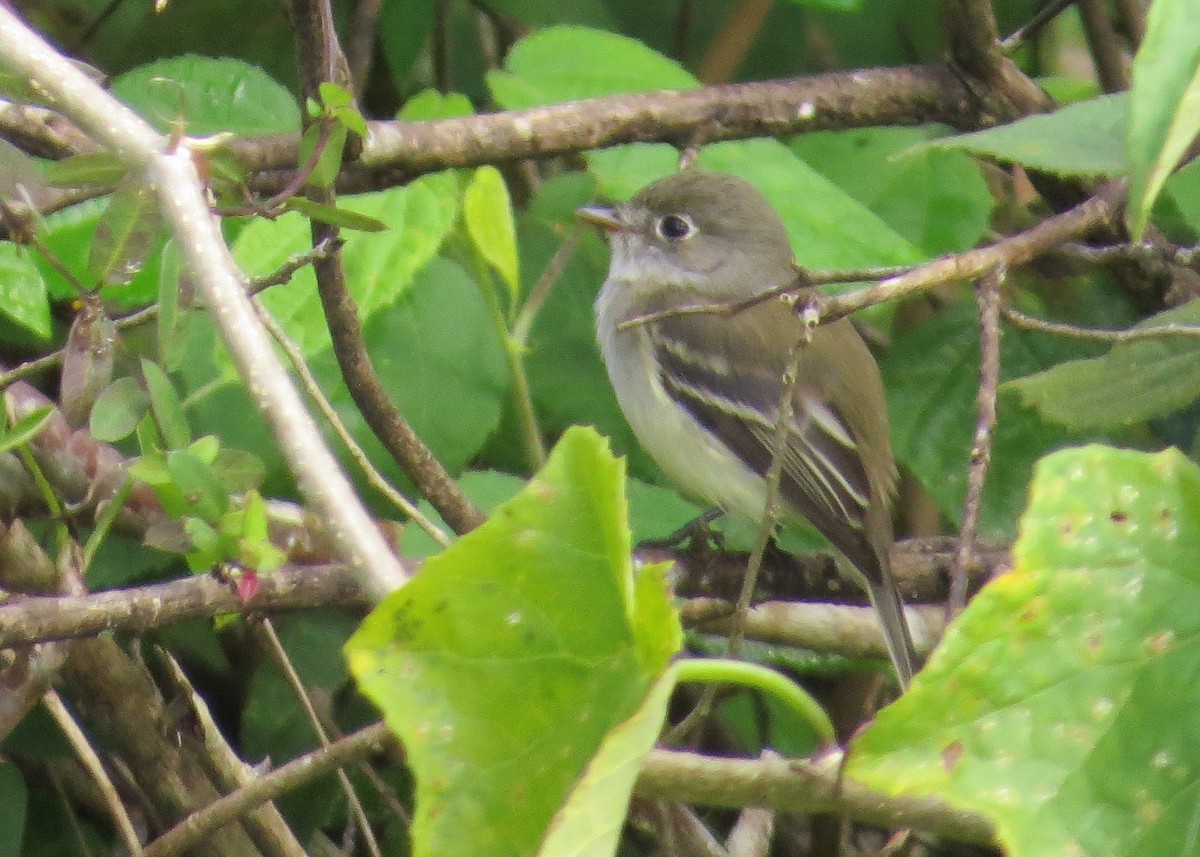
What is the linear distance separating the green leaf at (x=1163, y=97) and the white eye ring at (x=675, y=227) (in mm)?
2789

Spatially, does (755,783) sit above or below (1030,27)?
below

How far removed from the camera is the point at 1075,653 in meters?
1.21

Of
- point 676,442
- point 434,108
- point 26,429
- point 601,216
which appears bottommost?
point 676,442

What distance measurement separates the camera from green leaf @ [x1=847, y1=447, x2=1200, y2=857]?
1.15 m

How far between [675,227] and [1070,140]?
85.0 inches

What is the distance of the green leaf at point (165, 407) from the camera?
1789 mm

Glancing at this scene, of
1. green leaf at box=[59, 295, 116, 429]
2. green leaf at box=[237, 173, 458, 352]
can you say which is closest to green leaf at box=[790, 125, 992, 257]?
green leaf at box=[237, 173, 458, 352]

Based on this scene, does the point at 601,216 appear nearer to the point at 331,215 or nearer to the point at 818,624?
the point at 818,624

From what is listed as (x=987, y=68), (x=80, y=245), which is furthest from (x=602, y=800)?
(x=987, y=68)

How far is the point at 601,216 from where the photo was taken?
3.41 meters

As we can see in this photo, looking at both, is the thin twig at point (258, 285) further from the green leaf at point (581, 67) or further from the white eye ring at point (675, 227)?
the white eye ring at point (675, 227)

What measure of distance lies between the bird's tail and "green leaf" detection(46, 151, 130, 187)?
1584mm

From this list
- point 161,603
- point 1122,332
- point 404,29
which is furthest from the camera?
point 404,29

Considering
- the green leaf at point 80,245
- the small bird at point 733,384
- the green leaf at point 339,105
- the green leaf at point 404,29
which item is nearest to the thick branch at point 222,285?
the green leaf at point 339,105
